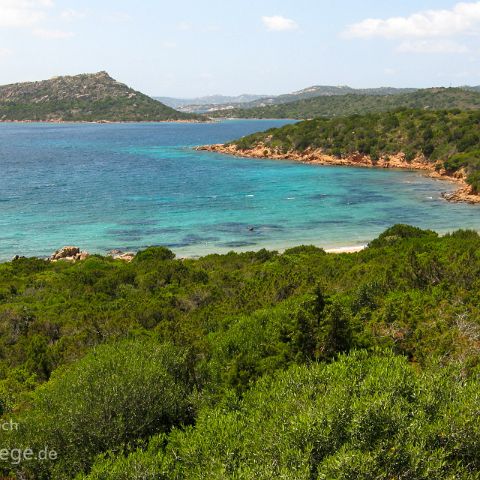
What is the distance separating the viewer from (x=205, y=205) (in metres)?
58.8

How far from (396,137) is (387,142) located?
233 centimetres

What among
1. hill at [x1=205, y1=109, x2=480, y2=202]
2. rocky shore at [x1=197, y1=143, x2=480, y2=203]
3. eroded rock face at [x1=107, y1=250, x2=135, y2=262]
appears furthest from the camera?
hill at [x1=205, y1=109, x2=480, y2=202]

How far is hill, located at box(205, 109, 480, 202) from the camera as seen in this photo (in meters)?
82.0

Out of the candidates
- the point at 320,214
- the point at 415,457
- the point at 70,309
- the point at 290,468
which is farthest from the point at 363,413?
the point at 320,214

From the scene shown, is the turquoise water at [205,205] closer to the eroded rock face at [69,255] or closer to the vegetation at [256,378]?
the eroded rock face at [69,255]

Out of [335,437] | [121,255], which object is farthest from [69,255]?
[335,437]

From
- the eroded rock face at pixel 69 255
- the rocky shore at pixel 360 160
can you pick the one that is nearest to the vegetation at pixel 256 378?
the eroded rock face at pixel 69 255

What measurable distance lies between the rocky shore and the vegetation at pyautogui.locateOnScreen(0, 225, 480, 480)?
146ft

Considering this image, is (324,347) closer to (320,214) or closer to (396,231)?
(396,231)

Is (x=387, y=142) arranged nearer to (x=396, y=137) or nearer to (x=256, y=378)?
(x=396, y=137)

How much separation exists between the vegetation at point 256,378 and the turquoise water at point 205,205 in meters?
19.7

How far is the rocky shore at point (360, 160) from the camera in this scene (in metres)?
62.8

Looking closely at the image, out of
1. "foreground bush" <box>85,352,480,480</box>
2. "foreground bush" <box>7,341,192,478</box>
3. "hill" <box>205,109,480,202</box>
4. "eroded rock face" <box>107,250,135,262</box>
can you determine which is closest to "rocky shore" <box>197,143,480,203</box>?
"hill" <box>205,109,480,202</box>

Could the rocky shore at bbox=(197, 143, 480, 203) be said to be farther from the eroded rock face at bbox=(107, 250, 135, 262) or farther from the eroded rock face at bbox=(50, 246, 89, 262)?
the eroded rock face at bbox=(50, 246, 89, 262)
